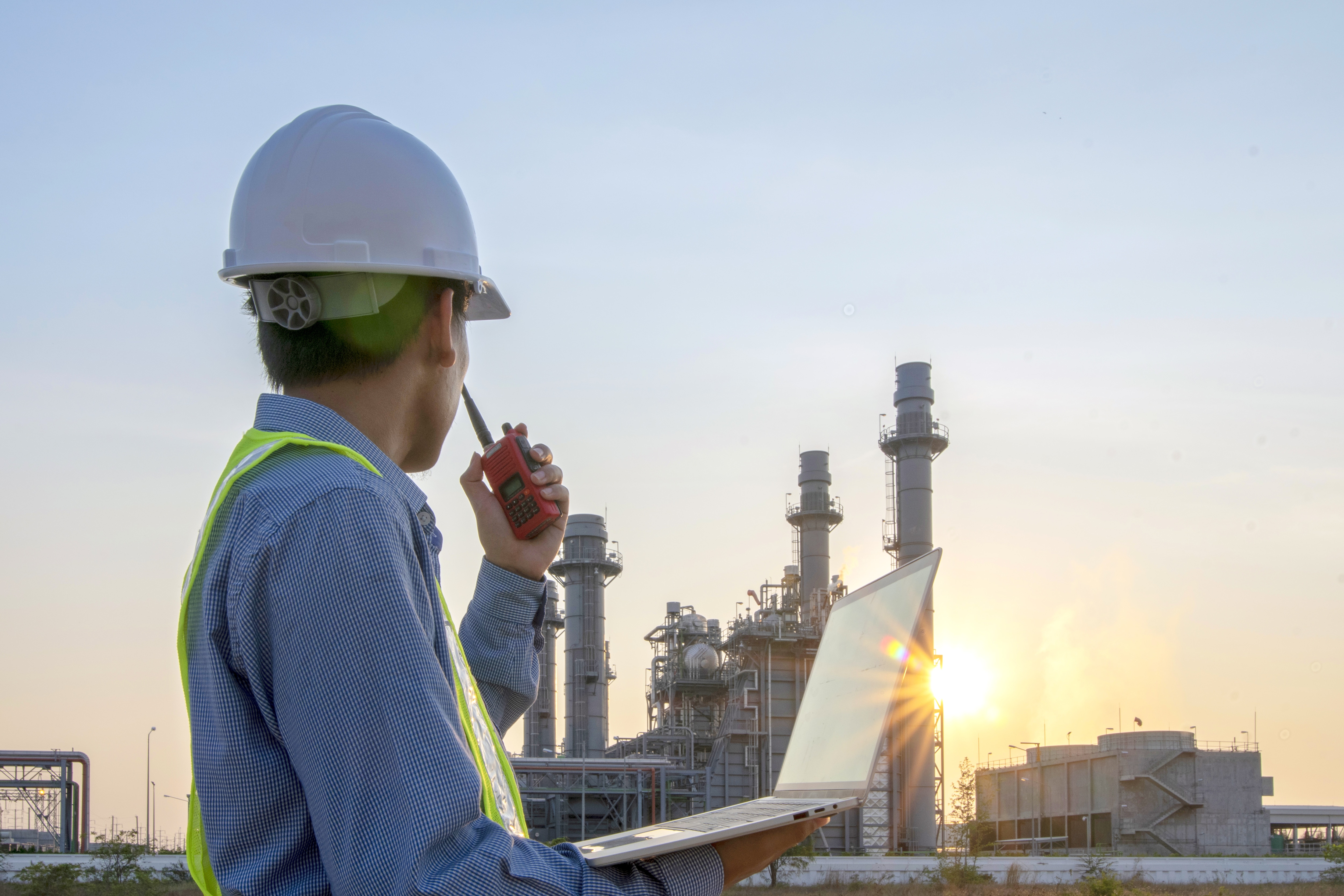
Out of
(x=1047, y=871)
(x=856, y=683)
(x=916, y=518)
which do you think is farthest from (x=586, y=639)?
(x=856, y=683)

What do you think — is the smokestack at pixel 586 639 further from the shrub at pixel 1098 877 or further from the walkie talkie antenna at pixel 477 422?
the walkie talkie antenna at pixel 477 422

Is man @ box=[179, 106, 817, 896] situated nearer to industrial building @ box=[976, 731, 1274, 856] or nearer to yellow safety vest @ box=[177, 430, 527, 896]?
yellow safety vest @ box=[177, 430, 527, 896]

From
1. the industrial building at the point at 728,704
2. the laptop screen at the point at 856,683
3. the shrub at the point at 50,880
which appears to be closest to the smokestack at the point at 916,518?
the industrial building at the point at 728,704

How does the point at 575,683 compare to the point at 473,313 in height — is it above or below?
below

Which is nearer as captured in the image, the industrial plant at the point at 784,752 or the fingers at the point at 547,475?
the fingers at the point at 547,475

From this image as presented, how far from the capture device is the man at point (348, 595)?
145cm

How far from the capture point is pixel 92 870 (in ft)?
85.0

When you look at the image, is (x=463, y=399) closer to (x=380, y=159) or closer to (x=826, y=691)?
(x=380, y=159)

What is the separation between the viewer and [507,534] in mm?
2650

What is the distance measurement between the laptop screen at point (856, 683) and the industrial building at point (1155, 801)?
4866 centimetres

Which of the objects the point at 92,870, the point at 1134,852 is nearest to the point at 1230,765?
the point at 1134,852

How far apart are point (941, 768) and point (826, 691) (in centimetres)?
4151

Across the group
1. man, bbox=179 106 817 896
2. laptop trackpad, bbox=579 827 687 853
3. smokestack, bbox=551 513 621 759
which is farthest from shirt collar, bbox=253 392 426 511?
smokestack, bbox=551 513 621 759

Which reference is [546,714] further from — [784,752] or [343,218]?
[343,218]
